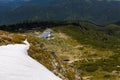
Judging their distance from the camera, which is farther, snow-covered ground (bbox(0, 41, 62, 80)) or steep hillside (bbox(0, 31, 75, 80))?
steep hillside (bbox(0, 31, 75, 80))

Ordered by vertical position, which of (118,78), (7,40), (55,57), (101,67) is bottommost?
(101,67)

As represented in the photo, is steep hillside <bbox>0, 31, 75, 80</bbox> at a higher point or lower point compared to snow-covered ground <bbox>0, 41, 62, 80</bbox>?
lower

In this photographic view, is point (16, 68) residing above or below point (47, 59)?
above

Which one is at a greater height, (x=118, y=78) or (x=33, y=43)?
(x=33, y=43)

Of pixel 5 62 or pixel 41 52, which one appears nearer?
pixel 5 62

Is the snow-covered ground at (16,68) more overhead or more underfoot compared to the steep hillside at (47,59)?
more overhead

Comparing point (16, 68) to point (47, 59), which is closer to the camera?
point (16, 68)

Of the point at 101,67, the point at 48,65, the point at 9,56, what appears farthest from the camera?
the point at 101,67

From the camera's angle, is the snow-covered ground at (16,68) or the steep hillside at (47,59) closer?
the snow-covered ground at (16,68)

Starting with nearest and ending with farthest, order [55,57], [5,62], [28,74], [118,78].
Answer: [28,74] < [5,62] < [55,57] < [118,78]

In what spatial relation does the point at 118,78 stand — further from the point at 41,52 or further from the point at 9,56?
the point at 9,56

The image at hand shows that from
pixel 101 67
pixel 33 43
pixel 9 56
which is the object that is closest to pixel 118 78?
pixel 101 67
